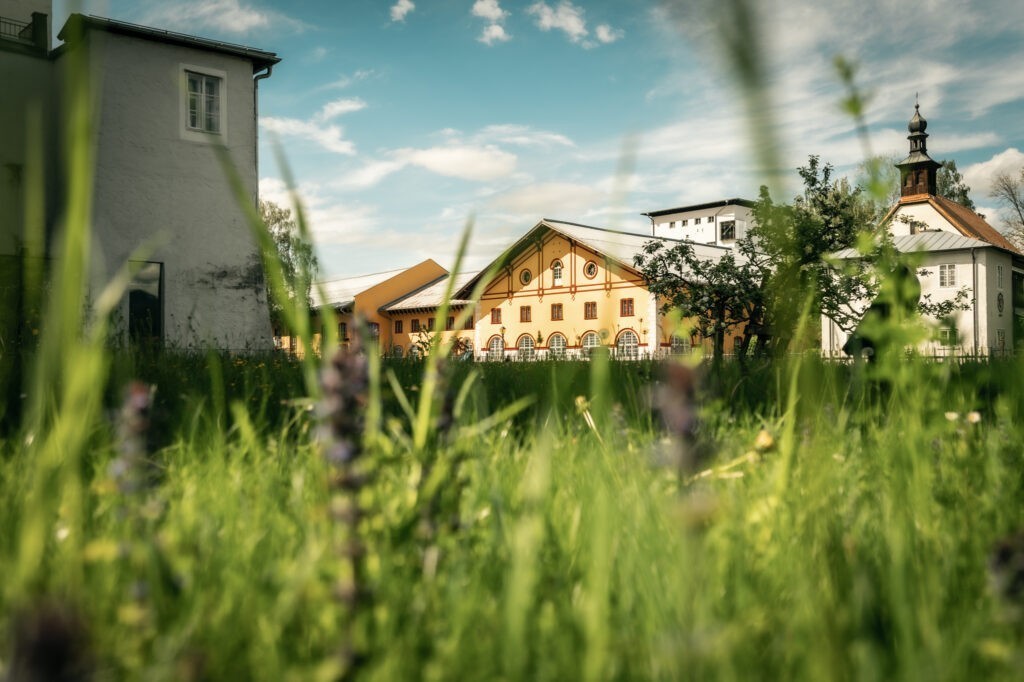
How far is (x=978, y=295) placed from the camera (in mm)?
50906

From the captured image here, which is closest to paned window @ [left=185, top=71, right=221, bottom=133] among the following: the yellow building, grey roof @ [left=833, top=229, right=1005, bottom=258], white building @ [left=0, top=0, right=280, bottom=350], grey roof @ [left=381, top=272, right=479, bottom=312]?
white building @ [left=0, top=0, right=280, bottom=350]

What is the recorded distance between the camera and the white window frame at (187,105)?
19.3 meters

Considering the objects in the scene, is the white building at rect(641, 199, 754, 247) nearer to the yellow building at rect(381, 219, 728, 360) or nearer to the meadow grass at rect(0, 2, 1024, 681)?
the yellow building at rect(381, 219, 728, 360)

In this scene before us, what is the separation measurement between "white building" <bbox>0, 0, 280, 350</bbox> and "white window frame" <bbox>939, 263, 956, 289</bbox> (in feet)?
154

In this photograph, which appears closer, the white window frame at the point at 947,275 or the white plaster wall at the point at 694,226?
the white window frame at the point at 947,275

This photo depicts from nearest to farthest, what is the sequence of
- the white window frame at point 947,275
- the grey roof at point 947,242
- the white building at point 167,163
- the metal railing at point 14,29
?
the white building at point 167,163, the metal railing at point 14,29, the grey roof at point 947,242, the white window frame at point 947,275

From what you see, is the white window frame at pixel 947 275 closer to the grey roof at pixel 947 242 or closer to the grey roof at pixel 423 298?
the grey roof at pixel 947 242

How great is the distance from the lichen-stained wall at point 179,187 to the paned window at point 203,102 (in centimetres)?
19

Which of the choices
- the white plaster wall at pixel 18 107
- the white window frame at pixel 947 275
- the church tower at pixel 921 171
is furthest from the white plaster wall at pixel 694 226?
the white plaster wall at pixel 18 107

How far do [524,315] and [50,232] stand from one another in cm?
3925

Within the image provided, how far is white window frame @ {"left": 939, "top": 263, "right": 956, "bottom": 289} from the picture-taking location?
174 feet

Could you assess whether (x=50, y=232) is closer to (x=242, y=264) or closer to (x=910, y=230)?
(x=242, y=264)

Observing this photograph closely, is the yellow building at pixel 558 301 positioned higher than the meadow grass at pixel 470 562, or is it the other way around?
the yellow building at pixel 558 301

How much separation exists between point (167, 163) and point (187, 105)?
4.94 feet
